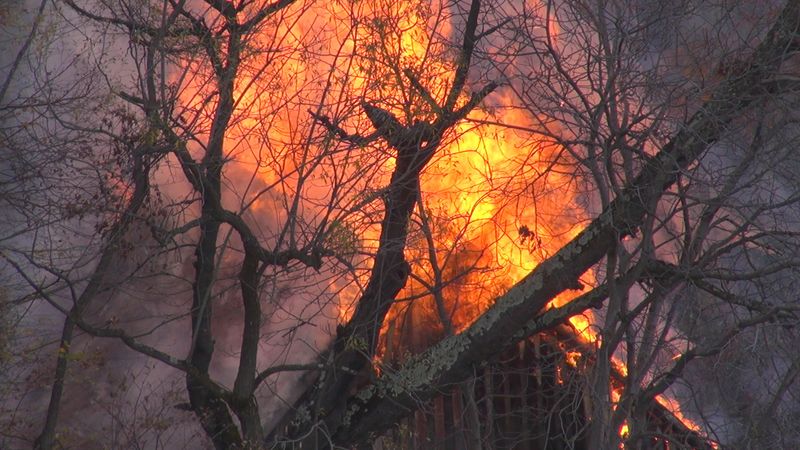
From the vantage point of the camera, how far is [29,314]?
10609 mm

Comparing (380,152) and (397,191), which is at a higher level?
(380,152)

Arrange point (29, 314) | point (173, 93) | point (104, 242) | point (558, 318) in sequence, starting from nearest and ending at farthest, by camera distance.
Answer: point (173, 93) → point (558, 318) → point (104, 242) → point (29, 314)

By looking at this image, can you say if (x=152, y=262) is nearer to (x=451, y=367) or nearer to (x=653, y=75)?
(x=451, y=367)

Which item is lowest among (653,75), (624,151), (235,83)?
(624,151)

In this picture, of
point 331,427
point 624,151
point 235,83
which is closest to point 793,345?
point 624,151

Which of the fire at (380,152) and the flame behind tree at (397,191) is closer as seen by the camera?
the flame behind tree at (397,191)

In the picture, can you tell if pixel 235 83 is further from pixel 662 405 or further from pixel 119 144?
pixel 662 405

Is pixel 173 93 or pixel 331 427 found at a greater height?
pixel 173 93

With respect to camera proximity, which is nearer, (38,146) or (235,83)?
(235,83)

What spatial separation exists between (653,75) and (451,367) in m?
3.23

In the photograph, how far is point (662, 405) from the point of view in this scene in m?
10.9

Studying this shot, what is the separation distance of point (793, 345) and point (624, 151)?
2.88 m

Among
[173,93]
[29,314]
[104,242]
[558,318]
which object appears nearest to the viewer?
[173,93]

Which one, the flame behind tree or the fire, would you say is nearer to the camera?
the flame behind tree
